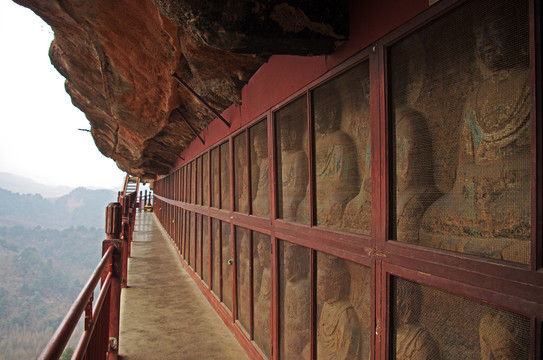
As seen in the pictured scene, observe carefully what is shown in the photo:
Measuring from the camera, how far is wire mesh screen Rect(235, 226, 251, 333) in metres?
Result: 3.41

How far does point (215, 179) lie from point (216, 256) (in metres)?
1.22

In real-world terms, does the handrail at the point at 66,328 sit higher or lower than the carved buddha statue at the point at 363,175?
lower

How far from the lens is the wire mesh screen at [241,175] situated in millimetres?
3528

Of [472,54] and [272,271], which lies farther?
[272,271]

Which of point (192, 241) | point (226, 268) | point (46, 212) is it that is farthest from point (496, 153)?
point (46, 212)

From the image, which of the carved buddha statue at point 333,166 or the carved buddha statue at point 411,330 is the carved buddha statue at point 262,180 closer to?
the carved buddha statue at point 333,166

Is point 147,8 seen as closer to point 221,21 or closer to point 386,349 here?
point 221,21

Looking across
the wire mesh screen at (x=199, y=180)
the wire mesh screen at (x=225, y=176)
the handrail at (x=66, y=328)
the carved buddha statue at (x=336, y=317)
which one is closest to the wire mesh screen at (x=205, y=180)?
the wire mesh screen at (x=199, y=180)

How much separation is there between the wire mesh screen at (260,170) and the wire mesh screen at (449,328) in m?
1.63

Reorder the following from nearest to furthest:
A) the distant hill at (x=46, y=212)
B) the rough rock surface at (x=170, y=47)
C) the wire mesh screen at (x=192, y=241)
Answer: the rough rock surface at (x=170, y=47) → the wire mesh screen at (x=192, y=241) → the distant hill at (x=46, y=212)

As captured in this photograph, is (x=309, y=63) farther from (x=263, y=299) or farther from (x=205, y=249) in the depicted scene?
(x=205, y=249)

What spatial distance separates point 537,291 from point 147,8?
3.38 metres

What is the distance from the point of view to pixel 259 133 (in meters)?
3.09

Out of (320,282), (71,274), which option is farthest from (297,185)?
(71,274)
